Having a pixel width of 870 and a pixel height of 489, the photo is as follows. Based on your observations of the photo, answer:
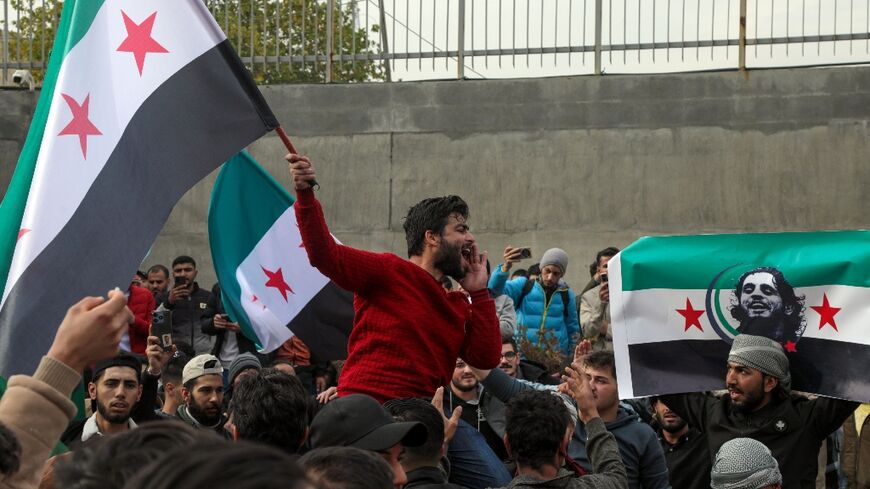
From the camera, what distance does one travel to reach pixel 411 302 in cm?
549

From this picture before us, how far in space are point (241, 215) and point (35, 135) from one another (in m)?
3.92

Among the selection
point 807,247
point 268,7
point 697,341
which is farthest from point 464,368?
point 268,7

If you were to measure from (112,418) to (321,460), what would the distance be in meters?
4.28

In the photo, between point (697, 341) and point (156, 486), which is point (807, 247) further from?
point (156, 486)

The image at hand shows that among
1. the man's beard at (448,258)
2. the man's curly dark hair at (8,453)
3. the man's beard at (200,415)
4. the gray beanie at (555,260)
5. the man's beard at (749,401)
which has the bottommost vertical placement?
the man's beard at (200,415)

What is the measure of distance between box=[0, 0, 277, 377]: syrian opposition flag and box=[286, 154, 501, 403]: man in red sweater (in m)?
0.77

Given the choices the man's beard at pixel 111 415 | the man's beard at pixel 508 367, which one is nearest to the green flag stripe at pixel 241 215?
the man's beard at pixel 508 367

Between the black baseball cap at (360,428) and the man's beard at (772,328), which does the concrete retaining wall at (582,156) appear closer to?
the man's beard at (772,328)

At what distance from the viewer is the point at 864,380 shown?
274 inches

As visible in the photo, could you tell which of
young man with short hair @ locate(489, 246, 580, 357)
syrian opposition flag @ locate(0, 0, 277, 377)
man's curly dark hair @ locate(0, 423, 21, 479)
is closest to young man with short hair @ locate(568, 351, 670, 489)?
syrian opposition flag @ locate(0, 0, 277, 377)

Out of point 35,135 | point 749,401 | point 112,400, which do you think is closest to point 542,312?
point 749,401

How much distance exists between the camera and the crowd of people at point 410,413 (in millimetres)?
2160

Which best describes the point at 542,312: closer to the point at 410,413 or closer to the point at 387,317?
the point at 387,317

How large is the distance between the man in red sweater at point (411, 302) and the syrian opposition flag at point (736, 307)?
73.1 inches
